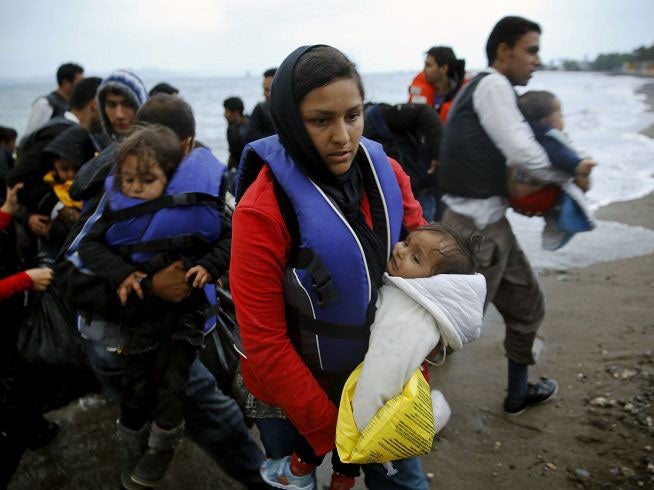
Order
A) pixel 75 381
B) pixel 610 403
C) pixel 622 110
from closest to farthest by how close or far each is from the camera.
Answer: pixel 610 403
pixel 75 381
pixel 622 110

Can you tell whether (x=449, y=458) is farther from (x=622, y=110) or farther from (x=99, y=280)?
(x=622, y=110)

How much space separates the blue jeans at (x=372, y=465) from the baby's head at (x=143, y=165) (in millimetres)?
1050

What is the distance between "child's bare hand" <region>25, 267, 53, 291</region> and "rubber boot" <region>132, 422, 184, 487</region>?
0.89 m

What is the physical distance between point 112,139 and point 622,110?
26.5 metres

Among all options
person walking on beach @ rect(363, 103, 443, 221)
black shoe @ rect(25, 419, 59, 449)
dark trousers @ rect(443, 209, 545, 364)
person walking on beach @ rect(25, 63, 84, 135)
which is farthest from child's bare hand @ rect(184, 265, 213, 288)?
person walking on beach @ rect(25, 63, 84, 135)

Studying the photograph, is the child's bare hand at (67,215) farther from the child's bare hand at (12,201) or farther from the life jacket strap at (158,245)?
the life jacket strap at (158,245)

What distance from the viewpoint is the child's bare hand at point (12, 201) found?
2.56m

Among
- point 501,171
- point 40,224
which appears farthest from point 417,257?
point 40,224

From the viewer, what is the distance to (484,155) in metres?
2.78

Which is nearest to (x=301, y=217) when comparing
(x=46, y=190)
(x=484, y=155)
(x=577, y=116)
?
(x=484, y=155)

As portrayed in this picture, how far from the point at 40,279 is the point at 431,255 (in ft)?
6.43

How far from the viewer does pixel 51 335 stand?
99.2 inches

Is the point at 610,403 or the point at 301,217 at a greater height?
the point at 301,217

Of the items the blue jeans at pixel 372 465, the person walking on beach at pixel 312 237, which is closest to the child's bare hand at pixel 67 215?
the person walking on beach at pixel 312 237
